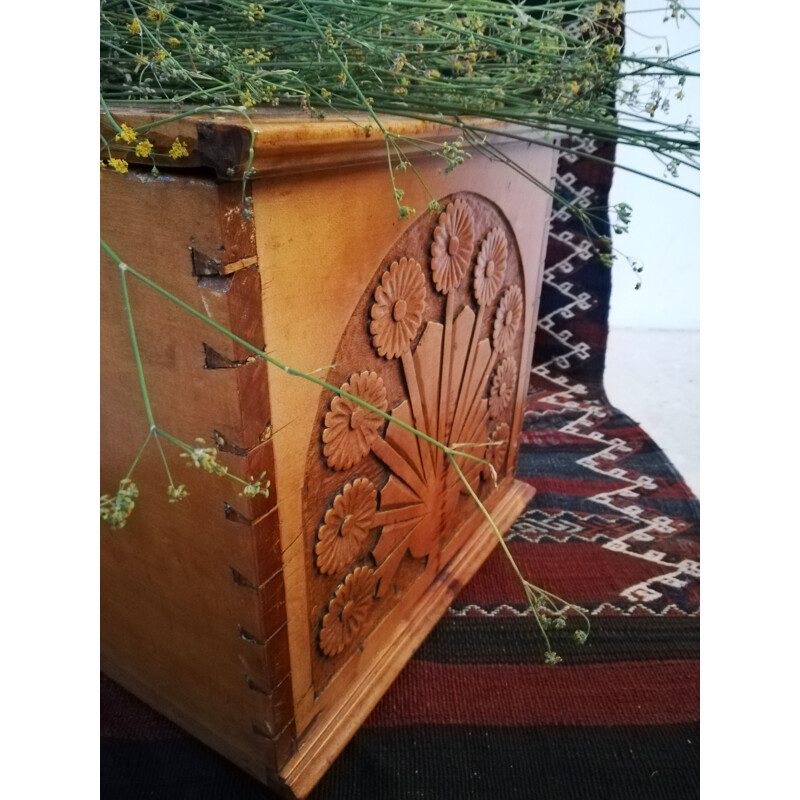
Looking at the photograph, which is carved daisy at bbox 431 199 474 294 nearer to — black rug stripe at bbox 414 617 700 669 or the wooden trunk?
the wooden trunk

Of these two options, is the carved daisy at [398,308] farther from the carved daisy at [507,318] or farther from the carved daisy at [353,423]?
the carved daisy at [507,318]

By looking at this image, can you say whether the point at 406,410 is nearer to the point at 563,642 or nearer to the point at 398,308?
the point at 398,308

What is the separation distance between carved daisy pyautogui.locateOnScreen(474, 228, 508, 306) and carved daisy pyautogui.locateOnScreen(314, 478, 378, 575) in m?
0.41

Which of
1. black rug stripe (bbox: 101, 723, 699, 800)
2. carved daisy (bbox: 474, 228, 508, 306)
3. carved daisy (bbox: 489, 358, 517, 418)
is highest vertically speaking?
carved daisy (bbox: 474, 228, 508, 306)

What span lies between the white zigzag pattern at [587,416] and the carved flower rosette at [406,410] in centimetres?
52

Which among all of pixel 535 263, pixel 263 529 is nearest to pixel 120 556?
pixel 263 529

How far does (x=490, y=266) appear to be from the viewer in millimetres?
1245

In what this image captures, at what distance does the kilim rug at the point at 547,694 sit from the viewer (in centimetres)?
110

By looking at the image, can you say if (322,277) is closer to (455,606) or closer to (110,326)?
(110,326)

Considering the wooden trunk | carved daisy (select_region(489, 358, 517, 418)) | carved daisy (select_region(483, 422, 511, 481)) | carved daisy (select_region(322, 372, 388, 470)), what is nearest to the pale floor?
carved daisy (select_region(483, 422, 511, 481))

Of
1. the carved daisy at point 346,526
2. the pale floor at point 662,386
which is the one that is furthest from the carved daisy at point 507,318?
the pale floor at point 662,386

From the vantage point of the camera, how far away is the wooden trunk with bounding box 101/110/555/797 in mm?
711

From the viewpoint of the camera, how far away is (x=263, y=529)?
84 cm

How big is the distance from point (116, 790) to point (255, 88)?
40.5 inches
